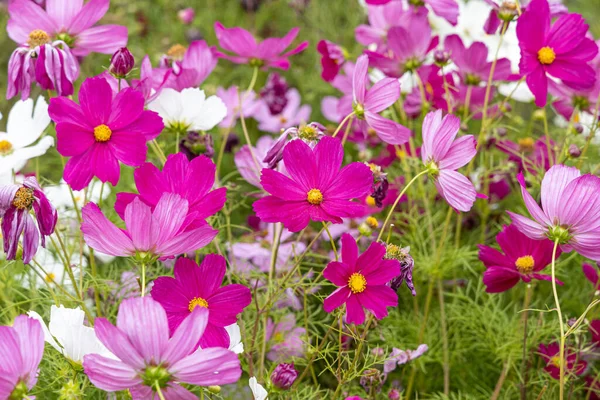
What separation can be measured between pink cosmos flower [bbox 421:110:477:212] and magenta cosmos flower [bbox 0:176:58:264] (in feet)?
1.10

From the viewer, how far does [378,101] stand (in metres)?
0.75

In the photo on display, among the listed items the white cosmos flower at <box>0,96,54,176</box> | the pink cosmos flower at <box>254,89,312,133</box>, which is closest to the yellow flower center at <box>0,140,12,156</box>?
the white cosmos flower at <box>0,96,54,176</box>

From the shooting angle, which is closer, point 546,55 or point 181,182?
point 181,182

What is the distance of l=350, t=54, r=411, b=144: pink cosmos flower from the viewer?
732 millimetres

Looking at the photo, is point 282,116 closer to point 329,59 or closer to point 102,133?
point 329,59

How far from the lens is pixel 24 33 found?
832mm

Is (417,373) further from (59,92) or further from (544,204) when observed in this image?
(59,92)

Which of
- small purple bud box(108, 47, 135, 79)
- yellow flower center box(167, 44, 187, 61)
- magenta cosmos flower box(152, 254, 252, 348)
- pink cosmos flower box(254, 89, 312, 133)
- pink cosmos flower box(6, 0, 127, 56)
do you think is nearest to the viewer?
magenta cosmos flower box(152, 254, 252, 348)

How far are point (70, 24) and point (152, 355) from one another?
447 millimetres

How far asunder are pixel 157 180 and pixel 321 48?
0.42 metres

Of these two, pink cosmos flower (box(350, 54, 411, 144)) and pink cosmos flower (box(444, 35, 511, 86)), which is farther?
pink cosmos flower (box(444, 35, 511, 86))

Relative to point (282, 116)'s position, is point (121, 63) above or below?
above

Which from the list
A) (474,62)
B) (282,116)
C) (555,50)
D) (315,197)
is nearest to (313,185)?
(315,197)

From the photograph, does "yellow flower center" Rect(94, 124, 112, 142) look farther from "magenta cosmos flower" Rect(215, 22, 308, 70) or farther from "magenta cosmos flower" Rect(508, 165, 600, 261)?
"magenta cosmos flower" Rect(508, 165, 600, 261)
